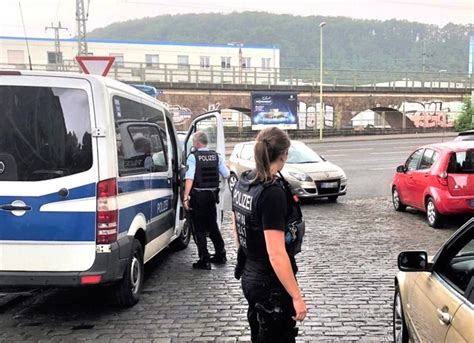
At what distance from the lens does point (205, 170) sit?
6.81 m

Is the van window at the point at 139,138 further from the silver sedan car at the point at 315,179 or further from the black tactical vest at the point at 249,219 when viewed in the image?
the silver sedan car at the point at 315,179

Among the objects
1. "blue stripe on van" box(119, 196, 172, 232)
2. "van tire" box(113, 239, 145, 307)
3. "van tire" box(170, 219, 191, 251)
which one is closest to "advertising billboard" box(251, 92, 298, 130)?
"van tire" box(170, 219, 191, 251)

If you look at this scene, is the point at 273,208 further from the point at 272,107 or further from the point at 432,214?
the point at 272,107

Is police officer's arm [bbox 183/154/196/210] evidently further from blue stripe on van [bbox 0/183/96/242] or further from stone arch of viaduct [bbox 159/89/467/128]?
stone arch of viaduct [bbox 159/89/467/128]

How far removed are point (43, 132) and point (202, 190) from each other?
2530mm

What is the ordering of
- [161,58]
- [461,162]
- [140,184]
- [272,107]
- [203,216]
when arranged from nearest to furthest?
[140,184], [203,216], [461,162], [272,107], [161,58]

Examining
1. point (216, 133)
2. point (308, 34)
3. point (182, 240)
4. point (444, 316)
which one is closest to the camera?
point (444, 316)

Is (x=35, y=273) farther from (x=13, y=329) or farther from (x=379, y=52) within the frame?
(x=379, y=52)

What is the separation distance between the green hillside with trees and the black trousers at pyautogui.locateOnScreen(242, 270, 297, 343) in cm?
8666

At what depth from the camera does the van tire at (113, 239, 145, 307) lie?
206 inches

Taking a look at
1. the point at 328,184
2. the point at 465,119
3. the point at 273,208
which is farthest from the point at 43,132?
the point at 465,119

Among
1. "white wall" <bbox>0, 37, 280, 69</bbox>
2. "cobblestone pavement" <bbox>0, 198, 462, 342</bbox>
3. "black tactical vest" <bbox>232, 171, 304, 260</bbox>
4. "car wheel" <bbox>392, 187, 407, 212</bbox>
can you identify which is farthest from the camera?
"white wall" <bbox>0, 37, 280, 69</bbox>

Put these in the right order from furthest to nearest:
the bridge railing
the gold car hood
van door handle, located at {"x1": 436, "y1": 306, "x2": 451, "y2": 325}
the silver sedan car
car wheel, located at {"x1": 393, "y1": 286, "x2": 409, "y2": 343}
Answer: the bridge railing → the gold car hood → the silver sedan car → car wheel, located at {"x1": 393, "y1": 286, "x2": 409, "y2": 343} → van door handle, located at {"x1": 436, "y1": 306, "x2": 451, "y2": 325}

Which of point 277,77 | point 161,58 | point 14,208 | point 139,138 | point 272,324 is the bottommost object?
point 272,324
